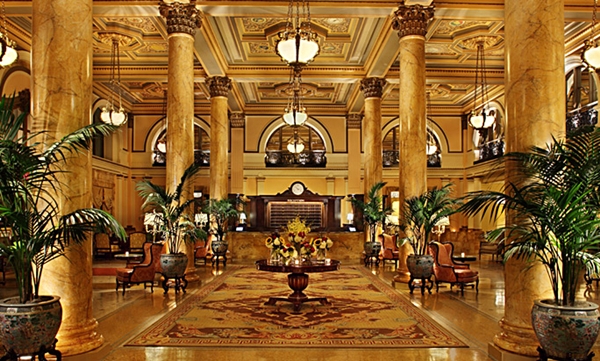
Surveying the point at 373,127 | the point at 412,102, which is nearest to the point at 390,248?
the point at 373,127

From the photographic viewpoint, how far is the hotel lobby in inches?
198

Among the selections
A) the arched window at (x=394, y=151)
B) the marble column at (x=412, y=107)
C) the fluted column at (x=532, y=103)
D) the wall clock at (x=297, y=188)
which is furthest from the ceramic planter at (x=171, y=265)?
the arched window at (x=394, y=151)

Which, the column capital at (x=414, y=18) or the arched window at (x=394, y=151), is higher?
the column capital at (x=414, y=18)

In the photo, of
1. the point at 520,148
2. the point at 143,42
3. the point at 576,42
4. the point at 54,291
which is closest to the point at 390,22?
the point at 576,42

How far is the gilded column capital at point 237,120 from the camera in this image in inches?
897

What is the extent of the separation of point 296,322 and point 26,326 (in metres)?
3.72

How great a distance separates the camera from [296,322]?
273 inches

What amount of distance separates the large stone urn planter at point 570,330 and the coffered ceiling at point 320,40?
820 centimetres

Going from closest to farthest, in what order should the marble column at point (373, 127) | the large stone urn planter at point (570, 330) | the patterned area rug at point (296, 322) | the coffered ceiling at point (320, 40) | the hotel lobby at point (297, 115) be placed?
the large stone urn planter at point (570, 330)
the hotel lobby at point (297, 115)
the patterned area rug at point (296, 322)
the coffered ceiling at point (320, 40)
the marble column at point (373, 127)

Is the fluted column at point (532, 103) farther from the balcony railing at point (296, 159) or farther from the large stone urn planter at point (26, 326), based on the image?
the balcony railing at point (296, 159)

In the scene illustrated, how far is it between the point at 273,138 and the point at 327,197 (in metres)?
4.10

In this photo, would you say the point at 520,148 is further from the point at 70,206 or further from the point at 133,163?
the point at 133,163

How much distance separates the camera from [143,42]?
14.0m

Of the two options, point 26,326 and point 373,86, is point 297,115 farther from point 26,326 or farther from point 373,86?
point 26,326
